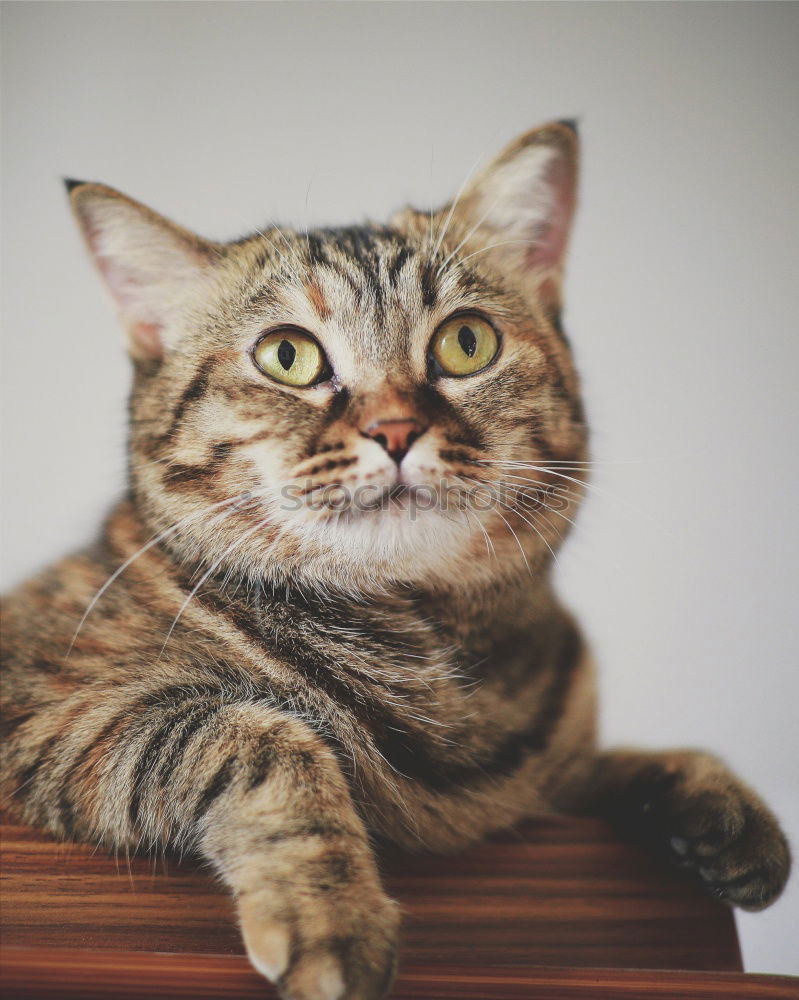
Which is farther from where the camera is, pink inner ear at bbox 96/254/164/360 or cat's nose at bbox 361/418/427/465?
pink inner ear at bbox 96/254/164/360

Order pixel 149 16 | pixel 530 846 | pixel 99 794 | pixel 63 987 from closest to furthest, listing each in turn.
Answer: pixel 63 987, pixel 99 794, pixel 530 846, pixel 149 16

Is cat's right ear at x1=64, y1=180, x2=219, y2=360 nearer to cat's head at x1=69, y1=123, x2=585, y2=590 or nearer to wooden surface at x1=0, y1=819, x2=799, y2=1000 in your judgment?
cat's head at x1=69, y1=123, x2=585, y2=590

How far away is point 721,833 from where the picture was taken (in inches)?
24.6

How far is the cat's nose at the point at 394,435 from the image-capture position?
0.57 meters

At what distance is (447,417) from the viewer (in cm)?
62

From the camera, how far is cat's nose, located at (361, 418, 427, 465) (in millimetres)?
573

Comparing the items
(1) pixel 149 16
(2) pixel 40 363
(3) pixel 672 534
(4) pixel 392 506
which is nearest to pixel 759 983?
(4) pixel 392 506

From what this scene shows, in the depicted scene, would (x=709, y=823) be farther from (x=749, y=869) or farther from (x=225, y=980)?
(x=225, y=980)

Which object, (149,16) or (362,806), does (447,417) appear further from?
(149,16)

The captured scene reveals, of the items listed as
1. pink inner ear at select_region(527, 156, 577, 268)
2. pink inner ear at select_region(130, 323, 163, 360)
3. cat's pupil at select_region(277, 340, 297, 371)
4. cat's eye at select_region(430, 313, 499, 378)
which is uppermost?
pink inner ear at select_region(527, 156, 577, 268)

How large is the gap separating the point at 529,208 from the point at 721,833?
63 cm

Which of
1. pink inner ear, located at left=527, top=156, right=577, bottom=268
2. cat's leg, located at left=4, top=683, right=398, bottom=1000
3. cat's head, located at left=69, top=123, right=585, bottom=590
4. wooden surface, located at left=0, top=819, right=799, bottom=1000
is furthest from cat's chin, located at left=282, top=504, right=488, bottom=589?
pink inner ear, located at left=527, top=156, right=577, bottom=268

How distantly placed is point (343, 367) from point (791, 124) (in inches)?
33.7

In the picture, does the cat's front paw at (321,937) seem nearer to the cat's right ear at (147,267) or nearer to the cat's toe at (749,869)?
the cat's toe at (749,869)
